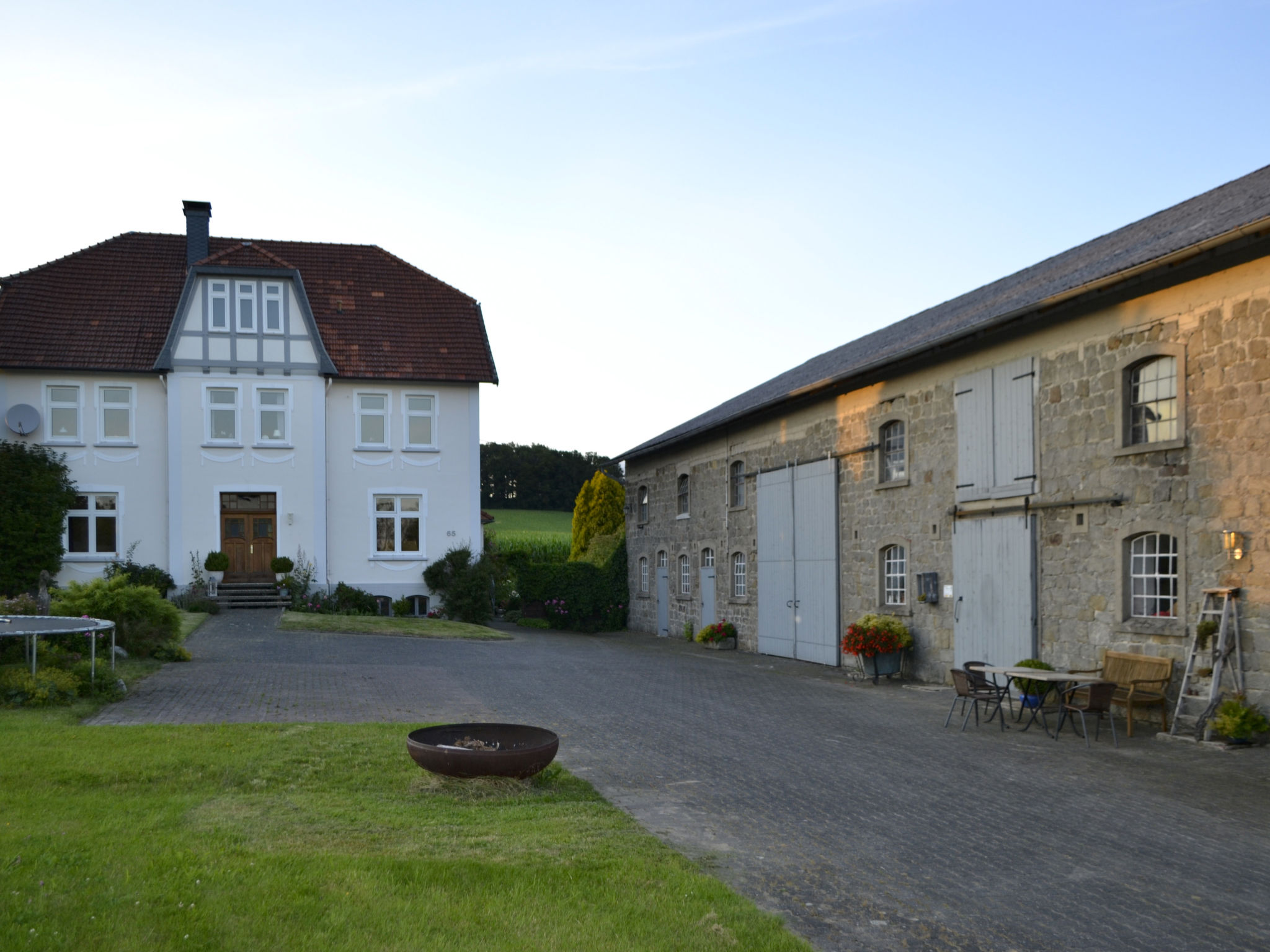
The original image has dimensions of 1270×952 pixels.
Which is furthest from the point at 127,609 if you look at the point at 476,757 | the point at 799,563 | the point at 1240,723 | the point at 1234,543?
the point at 1234,543

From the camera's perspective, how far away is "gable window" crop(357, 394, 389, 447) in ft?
94.2

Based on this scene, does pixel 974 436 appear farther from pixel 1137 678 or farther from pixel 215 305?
pixel 215 305

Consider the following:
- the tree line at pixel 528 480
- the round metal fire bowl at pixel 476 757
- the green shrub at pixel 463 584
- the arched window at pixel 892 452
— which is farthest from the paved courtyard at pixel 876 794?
the tree line at pixel 528 480

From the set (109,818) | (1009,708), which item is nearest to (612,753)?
(109,818)

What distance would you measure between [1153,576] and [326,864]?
10410mm

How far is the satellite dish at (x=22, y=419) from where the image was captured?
25984mm

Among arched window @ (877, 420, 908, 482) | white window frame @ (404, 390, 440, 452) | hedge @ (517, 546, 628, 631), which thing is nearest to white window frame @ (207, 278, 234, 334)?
white window frame @ (404, 390, 440, 452)

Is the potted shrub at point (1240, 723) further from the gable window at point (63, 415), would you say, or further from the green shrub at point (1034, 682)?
the gable window at point (63, 415)

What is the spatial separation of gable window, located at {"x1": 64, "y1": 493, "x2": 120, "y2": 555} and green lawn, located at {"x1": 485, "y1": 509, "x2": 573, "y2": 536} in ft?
100

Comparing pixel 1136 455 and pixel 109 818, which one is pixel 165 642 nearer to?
pixel 109 818

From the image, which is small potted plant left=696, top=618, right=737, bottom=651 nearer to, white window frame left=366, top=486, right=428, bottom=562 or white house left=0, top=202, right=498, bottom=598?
white house left=0, top=202, right=498, bottom=598

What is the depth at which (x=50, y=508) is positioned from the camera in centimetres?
2564

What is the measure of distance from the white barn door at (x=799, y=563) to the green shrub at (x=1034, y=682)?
6.19 m

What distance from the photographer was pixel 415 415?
95.3 ft
